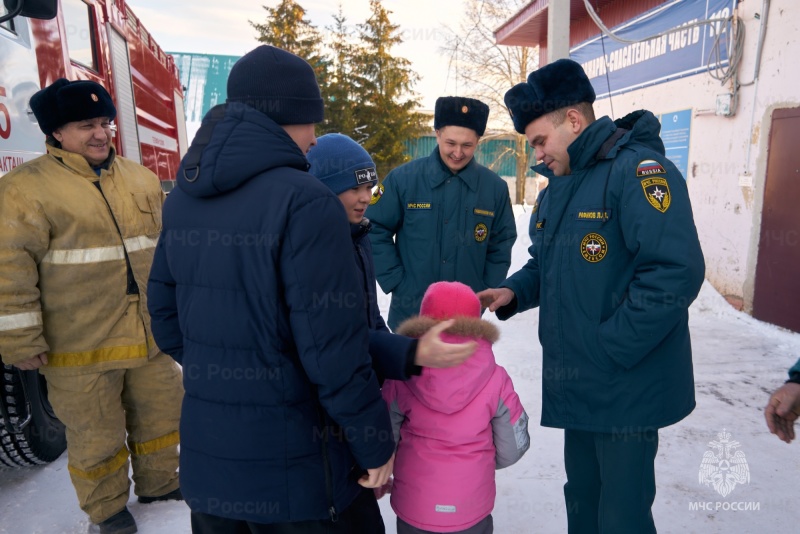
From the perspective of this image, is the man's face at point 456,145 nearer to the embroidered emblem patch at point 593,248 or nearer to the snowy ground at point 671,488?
the embroidered emblem patch at point 593,248

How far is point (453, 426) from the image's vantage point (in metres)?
1.77

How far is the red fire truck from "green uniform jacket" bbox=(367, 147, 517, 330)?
71.8 inches

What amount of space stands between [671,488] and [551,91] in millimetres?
2210

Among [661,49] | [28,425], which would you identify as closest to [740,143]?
[661,49]

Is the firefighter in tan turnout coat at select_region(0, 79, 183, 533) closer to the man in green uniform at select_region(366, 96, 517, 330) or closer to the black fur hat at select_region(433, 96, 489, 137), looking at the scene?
the man in green uniform at select_region(366, 96, 517, 330)

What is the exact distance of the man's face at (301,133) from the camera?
1496mm

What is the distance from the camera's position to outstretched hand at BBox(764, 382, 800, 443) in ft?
5.18

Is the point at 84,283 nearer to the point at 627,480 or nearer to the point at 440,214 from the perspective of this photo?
the point at 440,214

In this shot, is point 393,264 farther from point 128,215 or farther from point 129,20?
point 129,20

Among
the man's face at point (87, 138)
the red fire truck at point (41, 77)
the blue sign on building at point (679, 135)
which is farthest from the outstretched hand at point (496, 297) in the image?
the blue sign on building at point (679, 135)

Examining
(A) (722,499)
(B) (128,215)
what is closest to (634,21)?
(A) (722,499)

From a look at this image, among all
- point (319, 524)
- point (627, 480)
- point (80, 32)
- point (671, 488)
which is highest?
point (80, 32)

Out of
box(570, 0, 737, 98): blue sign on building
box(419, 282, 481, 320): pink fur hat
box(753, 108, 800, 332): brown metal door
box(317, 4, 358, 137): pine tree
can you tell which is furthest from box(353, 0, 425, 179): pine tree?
box(419, 282, 481, 320): pink fur hat

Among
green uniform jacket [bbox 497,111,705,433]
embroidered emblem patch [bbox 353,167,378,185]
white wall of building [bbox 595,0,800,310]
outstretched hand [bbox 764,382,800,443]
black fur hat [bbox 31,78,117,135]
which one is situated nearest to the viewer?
outstretched hand [bbox 764,382,800,443]
